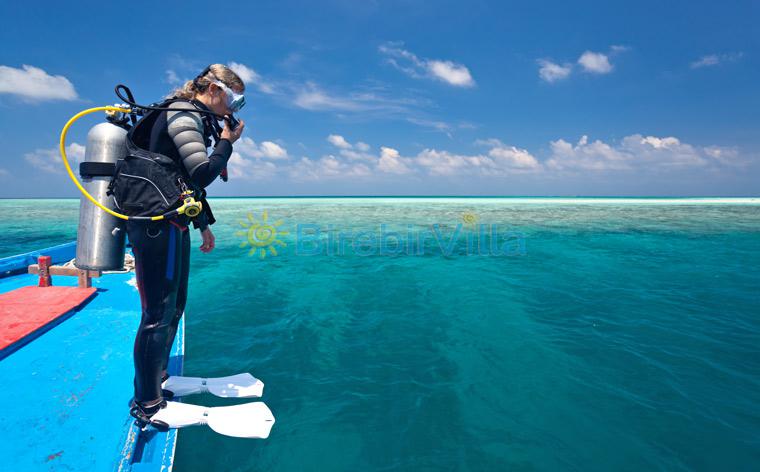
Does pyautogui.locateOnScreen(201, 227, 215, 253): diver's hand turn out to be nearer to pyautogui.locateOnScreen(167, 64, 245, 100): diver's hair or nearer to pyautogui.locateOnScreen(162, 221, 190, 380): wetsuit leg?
pyautogui.locateOnScreen(162, 221, 190, 380): wetsuit leg

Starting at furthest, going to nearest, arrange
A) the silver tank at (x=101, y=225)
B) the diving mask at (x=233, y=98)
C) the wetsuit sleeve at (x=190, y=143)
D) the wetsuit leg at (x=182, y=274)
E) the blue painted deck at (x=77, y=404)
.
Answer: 1. the silver tank at (x=101, y=225)
2. the wetsuit leg at (x=182, y=274)
3. the diving mask at (x=233, y=98)
4. the wetsuit sleeve at (x=190, y=143)
5. the blue painted deck at (x=77, y=404)

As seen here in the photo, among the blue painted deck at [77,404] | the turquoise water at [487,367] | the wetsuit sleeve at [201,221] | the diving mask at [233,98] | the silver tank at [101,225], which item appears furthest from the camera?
the silver tank at [101,225]

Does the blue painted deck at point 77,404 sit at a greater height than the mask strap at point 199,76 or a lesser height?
lesser

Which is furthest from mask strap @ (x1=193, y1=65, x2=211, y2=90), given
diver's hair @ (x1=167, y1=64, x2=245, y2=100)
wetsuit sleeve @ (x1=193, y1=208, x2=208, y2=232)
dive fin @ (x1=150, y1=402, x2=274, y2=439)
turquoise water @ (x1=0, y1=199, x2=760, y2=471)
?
turquoise water @ (x1=0, y1=199, x2=760, y2=471)

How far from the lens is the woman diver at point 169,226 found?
2510mm

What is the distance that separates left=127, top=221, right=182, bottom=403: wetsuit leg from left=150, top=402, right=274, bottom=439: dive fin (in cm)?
20

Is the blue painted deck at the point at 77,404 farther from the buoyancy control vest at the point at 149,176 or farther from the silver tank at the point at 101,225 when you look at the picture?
the buoyancy control vest at the point at 149,176

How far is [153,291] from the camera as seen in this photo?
8.61 feet

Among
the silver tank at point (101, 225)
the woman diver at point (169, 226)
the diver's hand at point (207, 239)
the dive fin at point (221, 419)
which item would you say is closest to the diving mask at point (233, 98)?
the woman diver at point (169, 226)

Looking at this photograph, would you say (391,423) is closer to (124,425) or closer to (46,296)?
(124,425)

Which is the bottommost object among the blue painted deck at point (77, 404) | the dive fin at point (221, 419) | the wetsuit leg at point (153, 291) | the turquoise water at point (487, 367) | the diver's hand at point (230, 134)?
the turquoise water at point (487, 367)

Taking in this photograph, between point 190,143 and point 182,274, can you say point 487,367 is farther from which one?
point 190,143

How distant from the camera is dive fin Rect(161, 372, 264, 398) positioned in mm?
3262

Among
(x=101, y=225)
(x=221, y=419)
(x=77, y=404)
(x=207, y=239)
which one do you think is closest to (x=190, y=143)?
(x=207, y=239)
